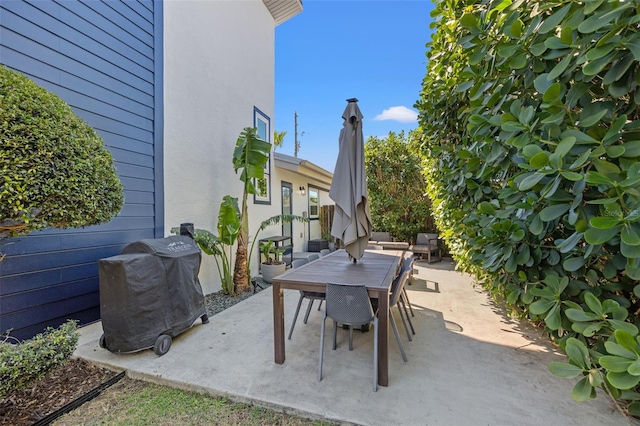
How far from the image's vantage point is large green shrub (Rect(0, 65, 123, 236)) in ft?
6.57

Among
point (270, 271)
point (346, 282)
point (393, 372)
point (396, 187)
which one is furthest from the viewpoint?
point (396, 187)

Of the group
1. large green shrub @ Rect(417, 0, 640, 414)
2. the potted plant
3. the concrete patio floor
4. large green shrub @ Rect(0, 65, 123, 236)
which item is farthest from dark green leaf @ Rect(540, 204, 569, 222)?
the potted plant

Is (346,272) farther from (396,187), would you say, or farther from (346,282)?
(396,187)

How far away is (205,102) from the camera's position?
6160mm

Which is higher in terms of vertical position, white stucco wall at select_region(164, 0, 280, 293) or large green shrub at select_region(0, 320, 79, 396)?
white stucco wall at select_region(164, 0, 280, 293)

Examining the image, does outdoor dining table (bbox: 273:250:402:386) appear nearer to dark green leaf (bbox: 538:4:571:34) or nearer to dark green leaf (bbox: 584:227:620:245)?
dark green leaf (bbox: 584:227:620:245)

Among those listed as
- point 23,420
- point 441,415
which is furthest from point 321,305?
point 23,420

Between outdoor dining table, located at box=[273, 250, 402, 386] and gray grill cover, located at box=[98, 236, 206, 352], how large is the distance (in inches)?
57.6

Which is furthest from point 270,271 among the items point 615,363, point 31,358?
point 615,363

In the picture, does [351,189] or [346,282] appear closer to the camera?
[346,282]

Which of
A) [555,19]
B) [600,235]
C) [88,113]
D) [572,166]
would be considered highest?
[88,113]

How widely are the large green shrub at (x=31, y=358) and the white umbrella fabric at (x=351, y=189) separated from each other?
294 cm

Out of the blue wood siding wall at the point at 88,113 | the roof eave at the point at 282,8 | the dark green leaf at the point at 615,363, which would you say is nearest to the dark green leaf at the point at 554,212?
the dark green leaf at the point at 615,363

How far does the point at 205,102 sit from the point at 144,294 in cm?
455
